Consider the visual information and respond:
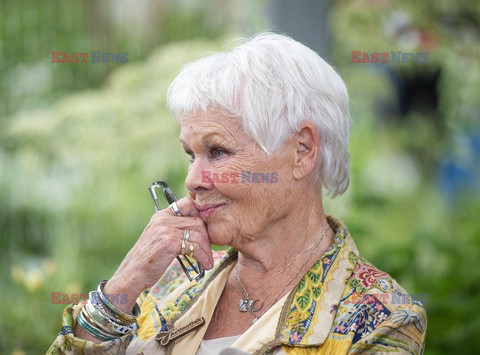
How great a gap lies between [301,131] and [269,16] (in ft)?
10.6

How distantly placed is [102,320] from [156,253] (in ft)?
0.78

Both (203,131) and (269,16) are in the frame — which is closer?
(203,131)

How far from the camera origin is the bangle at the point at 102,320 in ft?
7.75

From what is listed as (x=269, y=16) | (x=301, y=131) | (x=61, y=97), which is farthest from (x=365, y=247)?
(x=301, y=131)

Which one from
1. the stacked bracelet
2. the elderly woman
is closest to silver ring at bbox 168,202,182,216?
the elderly woman

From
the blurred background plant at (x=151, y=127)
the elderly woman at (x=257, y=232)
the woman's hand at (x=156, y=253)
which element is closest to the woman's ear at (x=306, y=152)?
the elderly woman at (x=257, y=232)

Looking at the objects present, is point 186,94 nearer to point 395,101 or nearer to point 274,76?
point 274,76

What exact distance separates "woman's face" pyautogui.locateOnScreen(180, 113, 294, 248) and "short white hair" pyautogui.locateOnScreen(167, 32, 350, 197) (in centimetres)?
4

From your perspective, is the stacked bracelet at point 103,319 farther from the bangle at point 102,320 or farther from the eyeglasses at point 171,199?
the eyeglasses at point 171,199

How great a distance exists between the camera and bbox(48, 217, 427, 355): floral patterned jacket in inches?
87.4

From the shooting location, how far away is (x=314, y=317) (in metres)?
2.31

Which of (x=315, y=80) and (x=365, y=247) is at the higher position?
(x=315, y=80)

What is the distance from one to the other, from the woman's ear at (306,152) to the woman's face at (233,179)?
2 centimetres

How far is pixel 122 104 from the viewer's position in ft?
19.1
